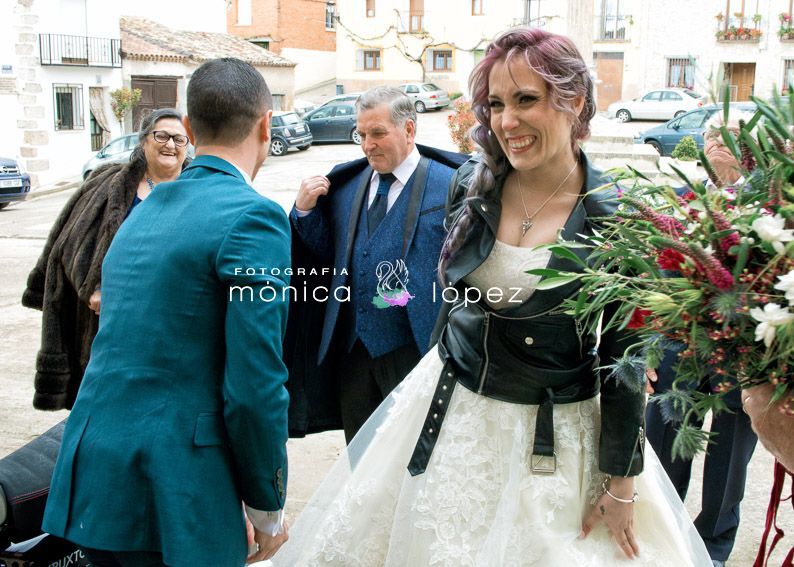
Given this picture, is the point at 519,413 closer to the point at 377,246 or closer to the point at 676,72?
the point at 377,246

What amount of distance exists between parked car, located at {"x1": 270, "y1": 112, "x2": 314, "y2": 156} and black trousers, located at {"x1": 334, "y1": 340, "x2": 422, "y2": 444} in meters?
25.1

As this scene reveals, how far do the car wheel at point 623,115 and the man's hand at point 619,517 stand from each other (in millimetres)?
32735

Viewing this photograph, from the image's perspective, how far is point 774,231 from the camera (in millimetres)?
1619

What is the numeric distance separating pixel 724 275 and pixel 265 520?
4.37ft

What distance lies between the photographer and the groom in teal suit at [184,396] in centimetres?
216

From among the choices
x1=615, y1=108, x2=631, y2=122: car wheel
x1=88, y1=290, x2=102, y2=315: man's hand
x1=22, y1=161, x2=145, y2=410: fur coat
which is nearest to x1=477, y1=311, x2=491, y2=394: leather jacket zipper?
x1=88, y1=290, x2=102, y2=315: man's hand

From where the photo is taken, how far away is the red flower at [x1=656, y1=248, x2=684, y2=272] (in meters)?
1.77

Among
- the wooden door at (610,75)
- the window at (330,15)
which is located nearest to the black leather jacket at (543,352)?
the wooden door at (610,75)

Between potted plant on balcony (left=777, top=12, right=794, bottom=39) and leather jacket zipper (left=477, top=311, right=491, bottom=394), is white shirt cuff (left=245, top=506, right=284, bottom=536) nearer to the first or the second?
leather jacket zipper (left=477, top=311, right=491, bottom=394)

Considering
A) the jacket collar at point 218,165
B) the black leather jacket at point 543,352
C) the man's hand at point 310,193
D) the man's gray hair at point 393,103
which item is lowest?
the black leather jacket at point 543,352

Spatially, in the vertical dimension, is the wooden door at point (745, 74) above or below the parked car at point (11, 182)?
above

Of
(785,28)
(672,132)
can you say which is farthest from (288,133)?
(785,28)

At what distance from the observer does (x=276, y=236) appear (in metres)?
2.27

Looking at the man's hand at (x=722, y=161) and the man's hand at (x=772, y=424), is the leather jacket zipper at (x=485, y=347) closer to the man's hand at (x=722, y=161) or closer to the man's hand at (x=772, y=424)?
the man's hand at (x=772, y=424)
